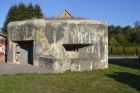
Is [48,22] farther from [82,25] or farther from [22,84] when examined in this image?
Result: [22,84]

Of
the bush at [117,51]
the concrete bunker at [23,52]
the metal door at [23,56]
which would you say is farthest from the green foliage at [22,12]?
the metal door at [23,56]

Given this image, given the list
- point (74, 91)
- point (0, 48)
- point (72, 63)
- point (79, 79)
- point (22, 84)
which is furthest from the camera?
point (0, 48)

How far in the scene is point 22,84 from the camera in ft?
61.3

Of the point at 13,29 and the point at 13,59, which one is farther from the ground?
the point at 13,29

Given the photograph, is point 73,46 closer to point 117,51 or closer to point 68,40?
point 68,40

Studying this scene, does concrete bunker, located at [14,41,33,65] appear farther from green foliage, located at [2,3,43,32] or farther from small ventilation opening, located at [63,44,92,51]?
green foliage, located at [2,3,43,32]

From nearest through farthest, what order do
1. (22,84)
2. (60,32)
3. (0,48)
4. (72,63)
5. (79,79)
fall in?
(22,84) → (79,79) → (72,63) → (60,32) → (0,48)

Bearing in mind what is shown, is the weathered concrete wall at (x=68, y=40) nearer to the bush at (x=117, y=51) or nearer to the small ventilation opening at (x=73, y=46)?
the small ventilation opening at (x=73, y=46)

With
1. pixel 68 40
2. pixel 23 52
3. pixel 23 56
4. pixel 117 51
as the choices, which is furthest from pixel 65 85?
pixel 117 51

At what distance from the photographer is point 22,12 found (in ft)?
222

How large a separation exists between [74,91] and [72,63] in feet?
32.4

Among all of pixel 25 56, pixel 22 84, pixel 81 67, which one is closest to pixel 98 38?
pixel 81 67

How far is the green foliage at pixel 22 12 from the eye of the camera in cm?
6550

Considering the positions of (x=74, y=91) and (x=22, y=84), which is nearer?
(x=74, y=91)
